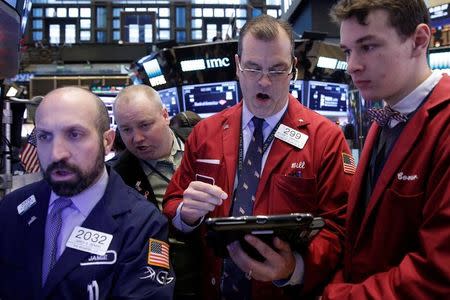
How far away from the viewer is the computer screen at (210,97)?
7160 mm

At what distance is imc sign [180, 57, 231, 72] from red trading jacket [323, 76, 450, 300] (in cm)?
596

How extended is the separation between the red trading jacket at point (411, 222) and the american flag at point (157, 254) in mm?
522

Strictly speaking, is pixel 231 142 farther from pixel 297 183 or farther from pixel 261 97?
pixel 297 183

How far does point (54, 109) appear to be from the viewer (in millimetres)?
1658

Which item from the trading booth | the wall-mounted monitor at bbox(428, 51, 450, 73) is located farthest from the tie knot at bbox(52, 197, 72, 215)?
the trading booth

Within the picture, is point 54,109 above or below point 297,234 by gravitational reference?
above

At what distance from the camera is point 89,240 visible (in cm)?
155

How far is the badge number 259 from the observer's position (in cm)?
152

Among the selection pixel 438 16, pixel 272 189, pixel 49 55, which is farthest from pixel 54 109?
pixel 49 55

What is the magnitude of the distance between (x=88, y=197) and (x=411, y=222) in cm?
102

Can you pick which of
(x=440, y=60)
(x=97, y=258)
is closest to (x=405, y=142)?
(x=97, y=258)

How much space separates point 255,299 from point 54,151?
836 millimetres

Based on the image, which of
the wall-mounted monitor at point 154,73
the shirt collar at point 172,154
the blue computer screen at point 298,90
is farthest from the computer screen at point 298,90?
the shirt collar at point 172,154

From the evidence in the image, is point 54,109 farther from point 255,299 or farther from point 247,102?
point 255,299
